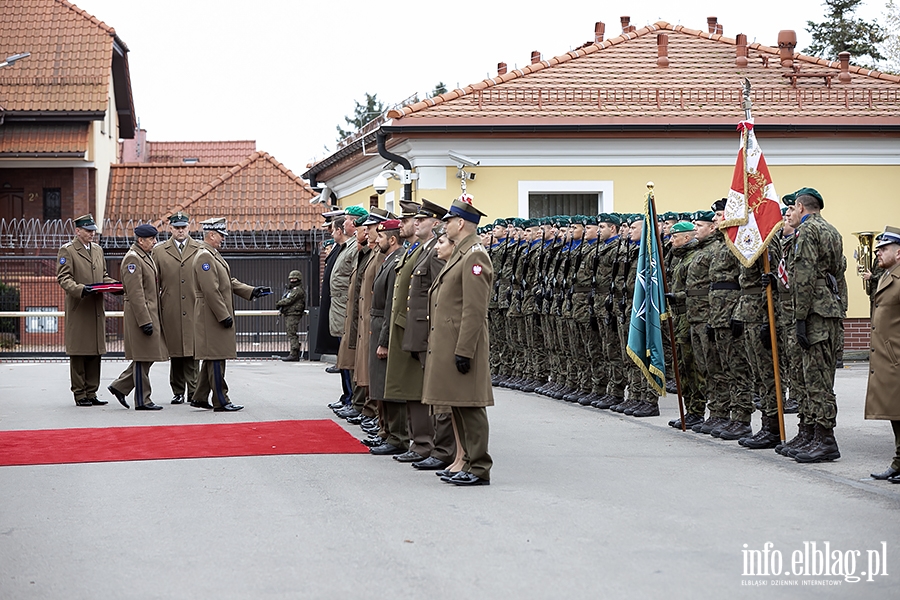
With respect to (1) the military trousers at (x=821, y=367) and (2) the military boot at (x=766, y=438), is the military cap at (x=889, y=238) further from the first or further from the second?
(2) the military boot at (x=766, y=438)

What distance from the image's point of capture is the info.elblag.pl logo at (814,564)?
598cm

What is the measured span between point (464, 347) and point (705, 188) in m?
14.7

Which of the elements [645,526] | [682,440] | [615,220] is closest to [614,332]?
[615,220]

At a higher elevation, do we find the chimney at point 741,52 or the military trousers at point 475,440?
the chimney at point 741,52

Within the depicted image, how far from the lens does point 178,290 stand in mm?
14359

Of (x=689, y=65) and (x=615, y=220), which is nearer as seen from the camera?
(x=615, y=220)

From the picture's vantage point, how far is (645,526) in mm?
7203

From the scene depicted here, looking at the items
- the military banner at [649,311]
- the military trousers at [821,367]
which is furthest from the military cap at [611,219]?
the military trousers at [821,367]

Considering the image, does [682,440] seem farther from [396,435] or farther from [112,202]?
[112,202]

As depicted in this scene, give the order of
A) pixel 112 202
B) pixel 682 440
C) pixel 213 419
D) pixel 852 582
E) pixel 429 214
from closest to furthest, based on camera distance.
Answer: pixel 852 582 < pixel 429 214 < pixel 682 440 < pixel 213 419 < pixel 112 202

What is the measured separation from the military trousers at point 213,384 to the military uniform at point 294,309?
33.6 ft

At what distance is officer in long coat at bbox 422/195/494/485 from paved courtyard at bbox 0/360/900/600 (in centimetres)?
41

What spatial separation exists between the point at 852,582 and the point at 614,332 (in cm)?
829

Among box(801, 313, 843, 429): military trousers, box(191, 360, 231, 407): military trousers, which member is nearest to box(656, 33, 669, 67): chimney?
box(191, 360, 231, 407): military trousers
